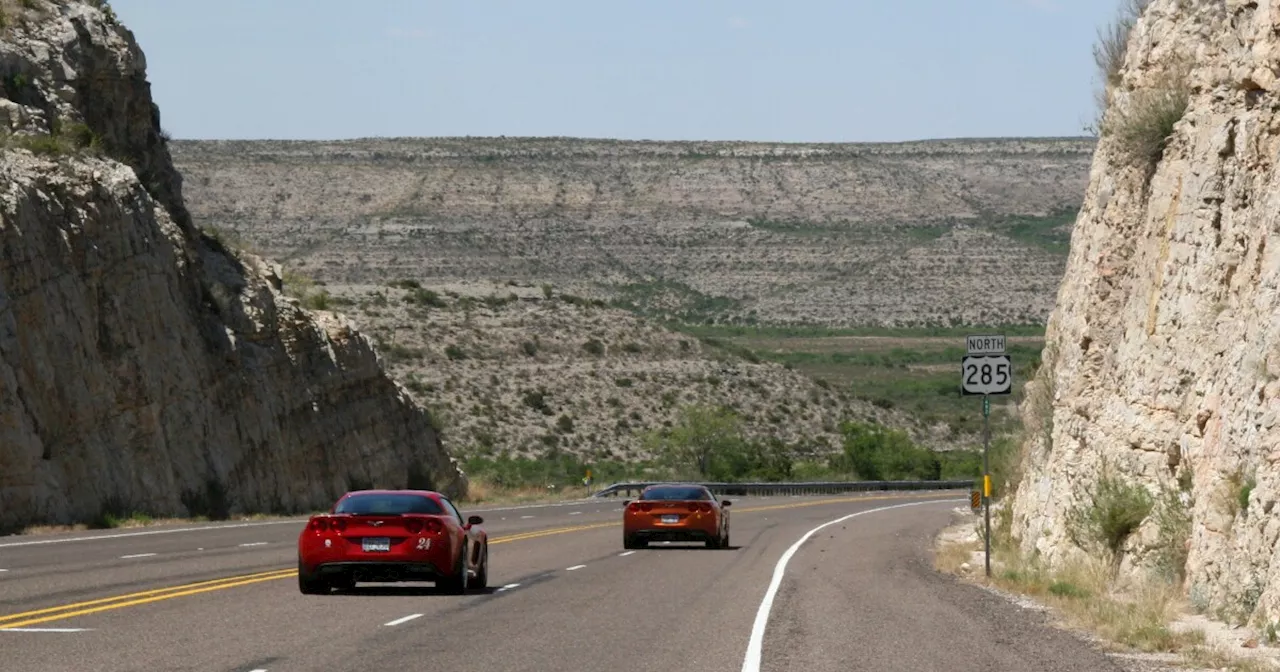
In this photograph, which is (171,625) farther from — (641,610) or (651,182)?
(651,182)

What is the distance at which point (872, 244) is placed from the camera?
130375mm

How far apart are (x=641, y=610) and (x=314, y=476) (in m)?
37.9

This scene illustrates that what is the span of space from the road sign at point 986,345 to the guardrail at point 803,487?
1820 inches

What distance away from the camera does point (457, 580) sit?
896 inches

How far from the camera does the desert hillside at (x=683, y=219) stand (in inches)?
4904

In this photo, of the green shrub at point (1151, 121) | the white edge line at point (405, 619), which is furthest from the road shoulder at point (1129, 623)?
the green shrub at point (1151, 121)

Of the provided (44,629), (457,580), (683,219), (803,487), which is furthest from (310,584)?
(683,219)

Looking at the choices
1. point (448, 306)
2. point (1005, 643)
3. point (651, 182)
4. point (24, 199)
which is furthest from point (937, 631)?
point (651, 182)

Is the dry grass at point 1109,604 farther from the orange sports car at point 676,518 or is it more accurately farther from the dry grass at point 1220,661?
the orange sports car at point 676,518

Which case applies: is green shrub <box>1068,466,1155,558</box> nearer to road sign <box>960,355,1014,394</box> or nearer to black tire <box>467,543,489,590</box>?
road sign <box>960,355,1014,394</box>

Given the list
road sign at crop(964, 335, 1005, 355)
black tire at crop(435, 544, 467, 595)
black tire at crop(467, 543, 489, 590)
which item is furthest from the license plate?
road sign at crop(964, 335, 1005, 355)

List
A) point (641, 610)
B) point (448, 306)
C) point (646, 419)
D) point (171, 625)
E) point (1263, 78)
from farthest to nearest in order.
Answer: point (448, 306), point (646, 419), point (1263, 78), point (641, 610), point (171, 625)

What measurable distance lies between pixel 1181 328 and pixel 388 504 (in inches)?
395

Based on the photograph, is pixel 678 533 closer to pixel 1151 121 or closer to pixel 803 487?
pixel 1151 121
